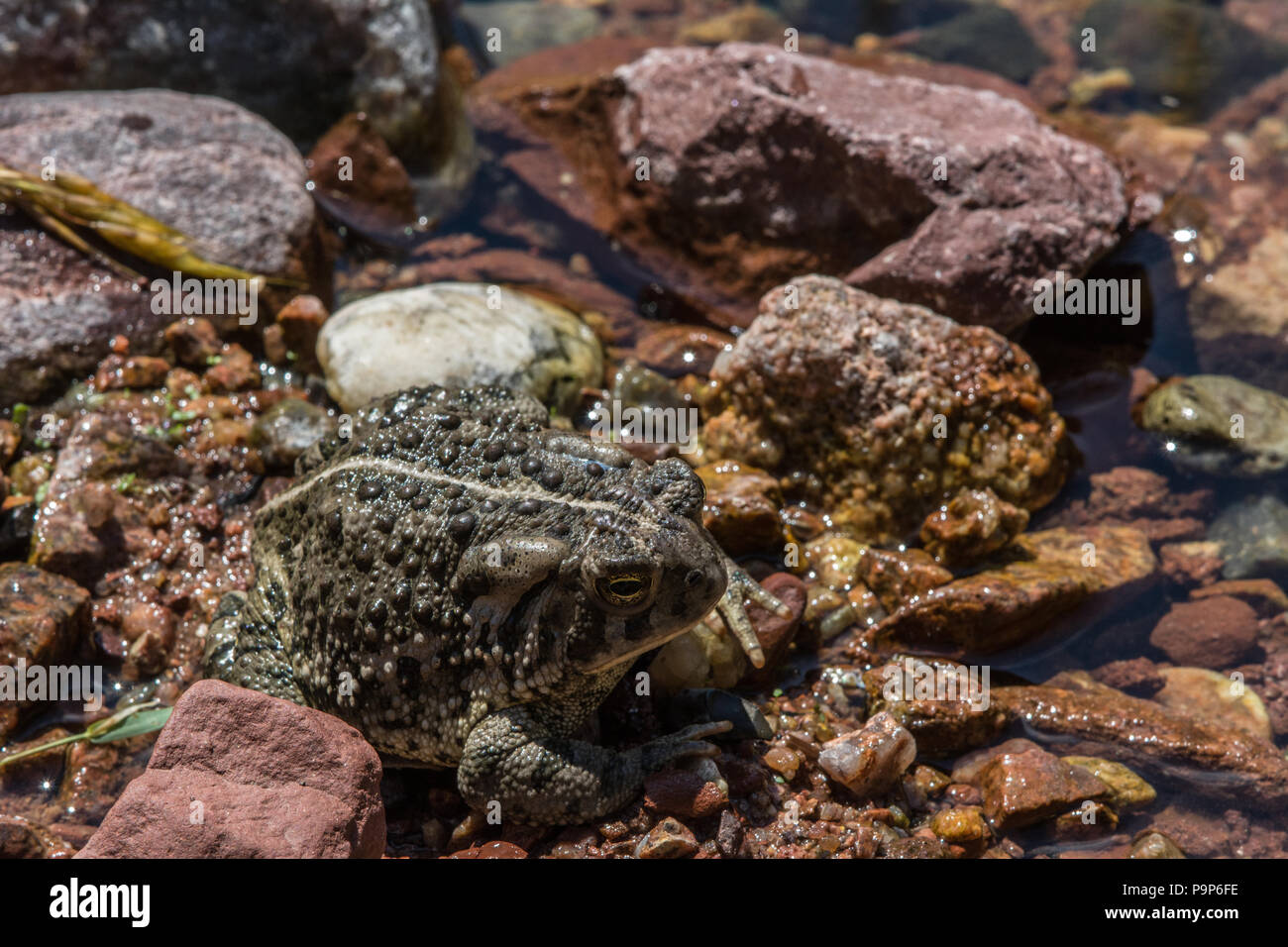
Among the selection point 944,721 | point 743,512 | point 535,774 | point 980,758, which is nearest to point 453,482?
point 535,774

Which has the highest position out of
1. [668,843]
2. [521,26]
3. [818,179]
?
[521,26]

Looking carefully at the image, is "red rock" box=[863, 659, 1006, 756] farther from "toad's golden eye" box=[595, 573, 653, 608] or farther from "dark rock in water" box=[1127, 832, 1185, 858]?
"toad's golden eye" box=[595, 573, 653, 608]

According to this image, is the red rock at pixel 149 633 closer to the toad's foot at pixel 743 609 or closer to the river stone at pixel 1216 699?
the toad's foot at pixel 743 609

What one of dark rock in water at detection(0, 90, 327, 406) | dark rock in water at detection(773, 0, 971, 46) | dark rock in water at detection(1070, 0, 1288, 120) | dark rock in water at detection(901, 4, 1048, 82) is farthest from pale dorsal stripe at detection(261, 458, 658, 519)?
dark rock in water at detection(773, 0, 971, 46)

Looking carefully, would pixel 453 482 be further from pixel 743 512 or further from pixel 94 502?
pixel 94 502

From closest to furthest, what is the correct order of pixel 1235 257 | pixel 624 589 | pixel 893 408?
pixel 624 589
pixel 893 408
pixel 1235 257

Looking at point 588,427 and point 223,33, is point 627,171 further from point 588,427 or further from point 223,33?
point 223,33
